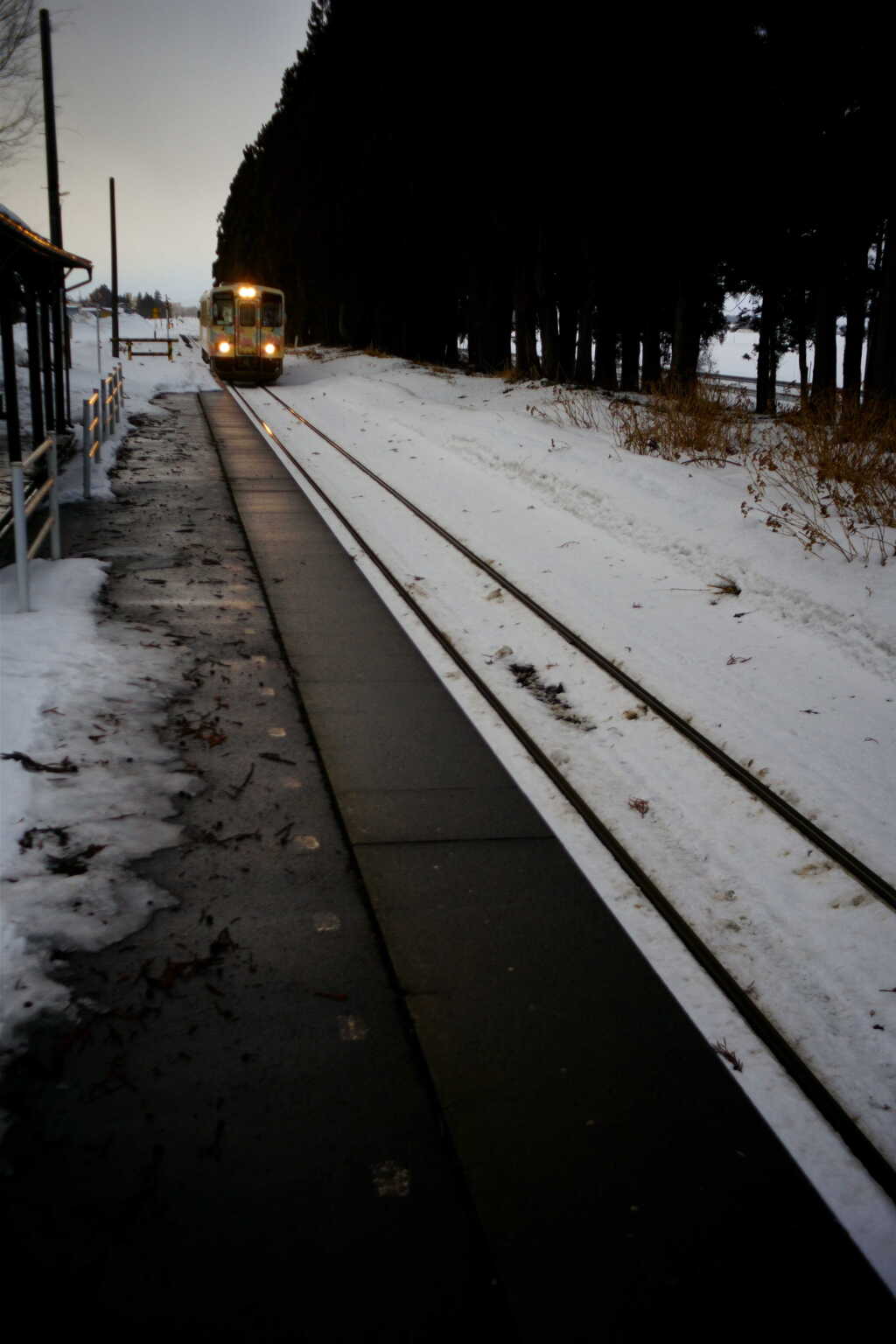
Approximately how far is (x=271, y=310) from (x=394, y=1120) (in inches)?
1279

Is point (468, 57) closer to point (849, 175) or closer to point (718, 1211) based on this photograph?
point (849, 175)

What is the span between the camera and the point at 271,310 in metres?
32.3

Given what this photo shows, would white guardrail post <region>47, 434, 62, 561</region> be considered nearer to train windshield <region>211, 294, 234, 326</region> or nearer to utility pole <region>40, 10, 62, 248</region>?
utility pole <region>40, 10, 62, 248</region>

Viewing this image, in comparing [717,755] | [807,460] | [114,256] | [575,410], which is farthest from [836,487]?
[114,256]

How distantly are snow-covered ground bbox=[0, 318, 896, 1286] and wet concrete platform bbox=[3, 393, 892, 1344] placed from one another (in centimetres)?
20

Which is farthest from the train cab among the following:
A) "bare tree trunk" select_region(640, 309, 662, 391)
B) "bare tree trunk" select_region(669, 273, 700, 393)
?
"bare tree trunk" select_region(640, 309, 662, 391)

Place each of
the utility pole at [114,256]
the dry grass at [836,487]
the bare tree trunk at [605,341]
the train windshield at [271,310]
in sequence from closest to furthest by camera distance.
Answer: the dry grass at [836,487], the train windshield at [271,310], the bare tree trunk at [605,341], the utility pole at [114,256]

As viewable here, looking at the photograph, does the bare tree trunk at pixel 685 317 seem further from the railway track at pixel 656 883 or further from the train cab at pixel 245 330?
the railway track at pixel 656 883

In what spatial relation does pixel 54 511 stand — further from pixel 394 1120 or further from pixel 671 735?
pixel 394 1120

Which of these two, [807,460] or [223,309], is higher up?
[223,309]

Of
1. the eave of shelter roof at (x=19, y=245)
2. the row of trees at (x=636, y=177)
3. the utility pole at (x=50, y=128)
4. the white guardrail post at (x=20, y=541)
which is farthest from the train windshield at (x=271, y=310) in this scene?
the white guardrail post at (x=20, y=541)

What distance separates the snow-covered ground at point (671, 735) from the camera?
147 inches

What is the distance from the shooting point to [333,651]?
764cm

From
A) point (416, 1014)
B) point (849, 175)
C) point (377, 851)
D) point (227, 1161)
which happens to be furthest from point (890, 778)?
point (849, 175)
